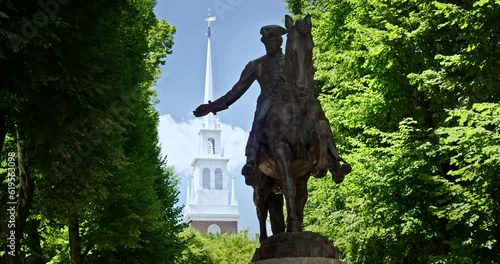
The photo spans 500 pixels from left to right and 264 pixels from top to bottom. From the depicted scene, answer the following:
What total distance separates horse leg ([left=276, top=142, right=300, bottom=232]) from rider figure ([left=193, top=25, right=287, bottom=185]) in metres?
0.53

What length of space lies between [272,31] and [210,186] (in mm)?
124181

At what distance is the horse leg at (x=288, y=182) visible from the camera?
382 inches

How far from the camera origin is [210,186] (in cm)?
13450

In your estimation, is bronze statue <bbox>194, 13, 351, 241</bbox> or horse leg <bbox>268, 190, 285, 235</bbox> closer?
bronze statue <bbox>194, 13, 351, 241</bbox>

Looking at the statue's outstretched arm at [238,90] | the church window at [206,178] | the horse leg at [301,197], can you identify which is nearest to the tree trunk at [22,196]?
the statue's outstretched arm at [238,90]

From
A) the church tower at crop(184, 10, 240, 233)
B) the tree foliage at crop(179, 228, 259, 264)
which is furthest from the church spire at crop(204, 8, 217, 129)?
the tree foliage at crop(179, 228, 259, 264)

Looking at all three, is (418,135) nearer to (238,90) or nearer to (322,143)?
(238,90)

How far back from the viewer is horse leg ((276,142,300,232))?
970 centimetres

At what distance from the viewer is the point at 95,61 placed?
55.7ft

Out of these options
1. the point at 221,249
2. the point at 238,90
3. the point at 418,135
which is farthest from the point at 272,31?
the point at 221,249

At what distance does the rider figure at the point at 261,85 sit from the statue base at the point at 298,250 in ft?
4.37

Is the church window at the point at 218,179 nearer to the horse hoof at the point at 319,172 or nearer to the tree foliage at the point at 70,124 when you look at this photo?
the tree foliage at the point at 70,124

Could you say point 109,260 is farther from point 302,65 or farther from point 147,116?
point 302,65

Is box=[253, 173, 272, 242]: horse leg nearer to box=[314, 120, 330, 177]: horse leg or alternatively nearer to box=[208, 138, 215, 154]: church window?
box=[314, 120, 330, 177]: horse leg
